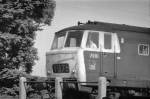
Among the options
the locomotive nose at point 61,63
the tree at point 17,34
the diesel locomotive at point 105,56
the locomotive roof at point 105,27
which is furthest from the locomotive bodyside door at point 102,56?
the tree at point 17,34

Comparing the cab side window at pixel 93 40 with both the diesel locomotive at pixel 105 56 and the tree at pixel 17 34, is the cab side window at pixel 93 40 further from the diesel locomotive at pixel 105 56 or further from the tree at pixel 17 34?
the tree at pixel 17 34

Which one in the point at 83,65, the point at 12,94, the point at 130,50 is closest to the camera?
the point at 83,65

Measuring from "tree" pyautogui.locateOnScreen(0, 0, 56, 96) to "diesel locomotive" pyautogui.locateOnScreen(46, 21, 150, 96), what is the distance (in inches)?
332

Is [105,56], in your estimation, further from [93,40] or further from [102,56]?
[93,40]

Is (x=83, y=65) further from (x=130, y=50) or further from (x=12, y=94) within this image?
(x=12, y=94)

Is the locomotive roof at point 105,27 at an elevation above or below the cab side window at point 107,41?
above

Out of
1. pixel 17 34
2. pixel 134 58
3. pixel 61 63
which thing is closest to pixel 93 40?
pixel 61 63

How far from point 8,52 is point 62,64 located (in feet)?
33.3

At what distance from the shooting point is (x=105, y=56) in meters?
14.8

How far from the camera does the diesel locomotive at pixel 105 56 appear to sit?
47.3ft

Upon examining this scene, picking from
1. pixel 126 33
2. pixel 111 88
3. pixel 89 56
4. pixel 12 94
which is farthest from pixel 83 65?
pixel 12 94

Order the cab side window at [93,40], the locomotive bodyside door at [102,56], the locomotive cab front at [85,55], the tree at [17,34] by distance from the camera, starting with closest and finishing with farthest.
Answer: the locomotive cab front at [85,55], the locomotive bodyside door at [102,56], the cab side window at [93,40], the tree at [17,34]

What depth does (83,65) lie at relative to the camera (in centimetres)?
1433

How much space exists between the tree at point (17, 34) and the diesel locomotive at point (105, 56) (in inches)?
332
